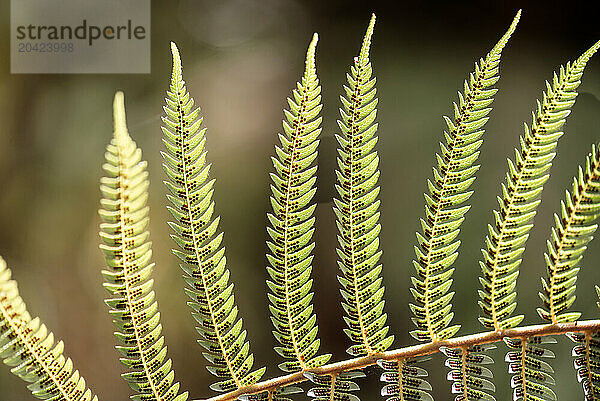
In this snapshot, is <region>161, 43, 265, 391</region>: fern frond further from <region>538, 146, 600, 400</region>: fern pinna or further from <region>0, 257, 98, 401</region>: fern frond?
<region>538, 146, 600, 400</region>: fern pinna

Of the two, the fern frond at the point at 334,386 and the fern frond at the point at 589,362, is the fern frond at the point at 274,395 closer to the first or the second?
the fern frond at the point at 334,386

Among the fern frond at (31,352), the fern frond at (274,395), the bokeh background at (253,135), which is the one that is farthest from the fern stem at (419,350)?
the bokeh background at (253,135)

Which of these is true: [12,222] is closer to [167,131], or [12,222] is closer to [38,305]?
[38,305]

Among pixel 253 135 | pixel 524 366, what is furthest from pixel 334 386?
pixel 253 135

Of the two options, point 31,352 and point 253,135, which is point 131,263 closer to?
point 31,352

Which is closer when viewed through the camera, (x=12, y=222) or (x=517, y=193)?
(x=517, y=193)

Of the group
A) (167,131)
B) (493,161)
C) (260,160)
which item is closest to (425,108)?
(493,161)
